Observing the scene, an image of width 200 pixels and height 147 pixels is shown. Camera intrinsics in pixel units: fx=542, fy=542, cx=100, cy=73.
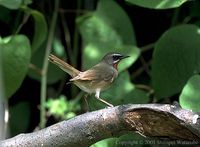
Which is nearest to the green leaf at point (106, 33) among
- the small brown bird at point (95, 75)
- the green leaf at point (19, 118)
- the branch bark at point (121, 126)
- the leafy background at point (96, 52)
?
the leafy background at point (96, 52)

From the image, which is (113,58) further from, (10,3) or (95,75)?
(10,3)

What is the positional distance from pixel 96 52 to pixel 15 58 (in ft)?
1.42

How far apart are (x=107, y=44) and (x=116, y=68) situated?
0.64 feet

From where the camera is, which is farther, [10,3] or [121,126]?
[10,3]

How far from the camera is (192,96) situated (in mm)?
2309

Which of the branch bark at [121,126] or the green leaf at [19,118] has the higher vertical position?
the branch bark at [121,126]

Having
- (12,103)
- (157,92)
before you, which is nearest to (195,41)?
(157,92)

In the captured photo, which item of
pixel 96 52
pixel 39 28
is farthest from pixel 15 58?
pixel 96 52

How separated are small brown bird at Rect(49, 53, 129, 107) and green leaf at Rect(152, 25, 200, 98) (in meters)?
0.24

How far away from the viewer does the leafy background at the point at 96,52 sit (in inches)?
107

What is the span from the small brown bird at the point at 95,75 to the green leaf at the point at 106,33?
5.5 inches

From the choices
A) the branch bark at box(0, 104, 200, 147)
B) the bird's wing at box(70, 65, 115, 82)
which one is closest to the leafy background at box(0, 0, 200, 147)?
the bird's wing at box(70, 65, 115, 82)

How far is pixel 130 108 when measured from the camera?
1868mm

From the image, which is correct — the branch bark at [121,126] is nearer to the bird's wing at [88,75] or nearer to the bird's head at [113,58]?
the bird's wing at [88,75]
